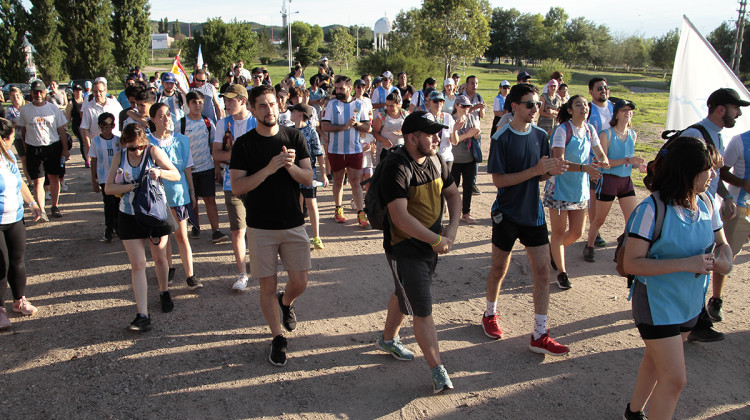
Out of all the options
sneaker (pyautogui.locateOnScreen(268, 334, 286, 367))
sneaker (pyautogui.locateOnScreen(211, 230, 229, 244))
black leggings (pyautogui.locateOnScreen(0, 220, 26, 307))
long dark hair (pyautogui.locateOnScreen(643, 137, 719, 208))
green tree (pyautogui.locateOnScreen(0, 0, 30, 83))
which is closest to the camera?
long dark hair (pyautogui.locateOnScreen(643, 137, 719, 208))

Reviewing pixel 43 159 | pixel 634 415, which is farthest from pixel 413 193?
pixel 43 159

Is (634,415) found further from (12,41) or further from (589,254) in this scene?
(12,41)

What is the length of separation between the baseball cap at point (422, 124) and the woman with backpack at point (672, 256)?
1.33 metres

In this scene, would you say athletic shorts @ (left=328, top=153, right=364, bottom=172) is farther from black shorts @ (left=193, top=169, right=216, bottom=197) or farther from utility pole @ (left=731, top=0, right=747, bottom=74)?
utility pole @ (left=731, top=0, right=747, bottom=74)

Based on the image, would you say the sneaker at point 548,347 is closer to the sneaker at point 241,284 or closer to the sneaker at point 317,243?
the sneaker at point 241,284

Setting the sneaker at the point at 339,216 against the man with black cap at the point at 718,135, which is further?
the sneaker at the point at 339,216

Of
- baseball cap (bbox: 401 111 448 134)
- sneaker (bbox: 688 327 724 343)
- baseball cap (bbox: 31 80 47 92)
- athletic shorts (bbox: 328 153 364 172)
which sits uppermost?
baseball cap (bbox: 31 80 47 92)

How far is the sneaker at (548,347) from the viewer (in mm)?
4121

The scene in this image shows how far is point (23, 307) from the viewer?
16.2ft

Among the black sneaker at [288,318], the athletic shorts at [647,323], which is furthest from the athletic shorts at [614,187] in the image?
the black sneaker at [288,318]

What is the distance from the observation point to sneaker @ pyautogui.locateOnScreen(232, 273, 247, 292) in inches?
212

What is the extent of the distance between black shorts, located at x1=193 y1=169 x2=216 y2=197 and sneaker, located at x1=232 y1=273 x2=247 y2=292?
151 centimetres

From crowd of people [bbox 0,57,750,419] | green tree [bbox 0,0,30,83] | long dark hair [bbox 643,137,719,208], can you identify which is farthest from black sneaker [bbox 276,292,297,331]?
green tree [bbox 0,0,30,83]

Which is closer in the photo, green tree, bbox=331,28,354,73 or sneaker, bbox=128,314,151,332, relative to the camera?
sneaker, bbox=128,314,151,332
